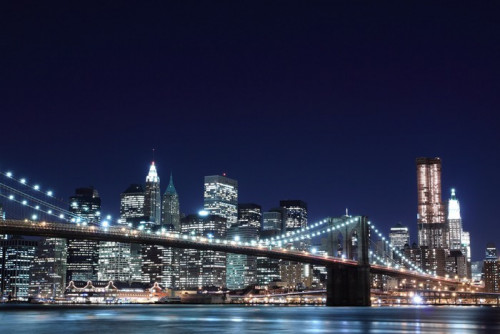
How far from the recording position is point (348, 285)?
3600 inches

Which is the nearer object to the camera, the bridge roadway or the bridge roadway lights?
the bridge roadway

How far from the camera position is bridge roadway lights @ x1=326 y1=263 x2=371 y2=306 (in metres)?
89.1

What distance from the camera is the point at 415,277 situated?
363 ft

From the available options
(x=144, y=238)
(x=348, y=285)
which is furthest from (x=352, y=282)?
(x=144, y=238)

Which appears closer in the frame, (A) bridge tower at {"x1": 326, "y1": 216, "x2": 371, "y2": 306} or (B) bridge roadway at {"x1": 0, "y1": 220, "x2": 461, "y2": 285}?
(B) bridge roadway at {"x1": 0, "y1": 220, "x2": 461, "y2": 285}

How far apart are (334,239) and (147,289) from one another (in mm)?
86491

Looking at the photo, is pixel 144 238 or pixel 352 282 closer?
pixel 144 238

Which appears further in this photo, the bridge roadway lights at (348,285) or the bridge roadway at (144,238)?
the bridge roadway lights at (348,285)

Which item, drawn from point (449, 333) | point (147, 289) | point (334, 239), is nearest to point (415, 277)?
point (334, 239)

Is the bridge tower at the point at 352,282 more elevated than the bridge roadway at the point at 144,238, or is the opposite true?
the bridge roadway at the point at 144,238

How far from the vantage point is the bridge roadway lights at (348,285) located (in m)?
89.1

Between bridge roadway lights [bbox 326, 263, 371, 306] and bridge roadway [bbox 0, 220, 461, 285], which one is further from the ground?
bridge roadway [bbox 0, 220, 461, 285]

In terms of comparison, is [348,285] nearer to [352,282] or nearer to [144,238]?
[352,282]

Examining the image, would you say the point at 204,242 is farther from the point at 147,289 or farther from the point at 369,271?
the point at 147,289
